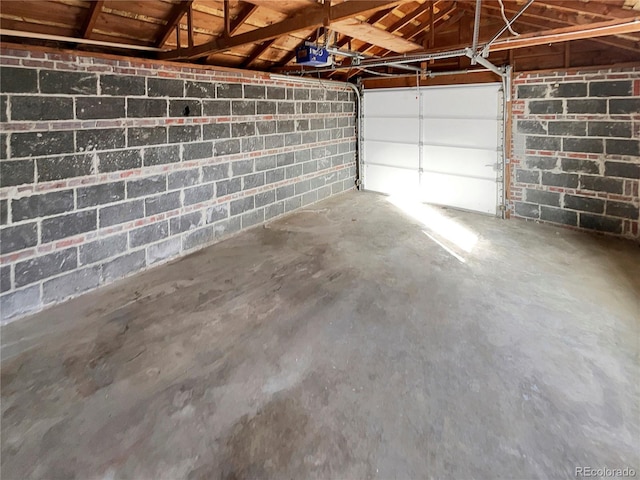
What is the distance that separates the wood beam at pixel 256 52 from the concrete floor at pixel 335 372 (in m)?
2.75

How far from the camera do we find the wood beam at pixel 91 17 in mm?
3280

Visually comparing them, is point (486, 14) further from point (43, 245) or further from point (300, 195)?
point (43, 245)

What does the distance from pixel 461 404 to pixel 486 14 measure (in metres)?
5.51

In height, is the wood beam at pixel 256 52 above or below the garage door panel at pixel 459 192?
above

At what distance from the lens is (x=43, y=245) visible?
3514mm

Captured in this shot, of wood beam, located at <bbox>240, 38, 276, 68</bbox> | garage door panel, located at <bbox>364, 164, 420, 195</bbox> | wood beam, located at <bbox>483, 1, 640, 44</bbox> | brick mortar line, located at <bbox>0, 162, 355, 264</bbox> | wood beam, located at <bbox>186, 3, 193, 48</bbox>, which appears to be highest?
wood beam, located at <bbox>483, 1, 640, 44</bbox>

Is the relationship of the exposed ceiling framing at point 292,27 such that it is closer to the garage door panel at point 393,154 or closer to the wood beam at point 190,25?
the wood beam at point 190,25

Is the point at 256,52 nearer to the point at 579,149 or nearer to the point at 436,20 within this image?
the point at 436,20

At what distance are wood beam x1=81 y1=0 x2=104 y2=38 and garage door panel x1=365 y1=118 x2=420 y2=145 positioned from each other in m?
5.18

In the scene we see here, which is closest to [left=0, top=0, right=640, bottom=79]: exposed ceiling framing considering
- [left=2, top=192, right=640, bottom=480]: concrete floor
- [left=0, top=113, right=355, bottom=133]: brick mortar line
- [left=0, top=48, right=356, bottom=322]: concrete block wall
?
[left=0, top=48, right=356, bottom=322]: concrete block wall

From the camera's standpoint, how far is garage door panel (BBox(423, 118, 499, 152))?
618 centimetres

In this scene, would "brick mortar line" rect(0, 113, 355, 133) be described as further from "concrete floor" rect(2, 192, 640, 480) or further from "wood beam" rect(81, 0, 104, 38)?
"concrete floor" rect(2, 192, 640, 480)

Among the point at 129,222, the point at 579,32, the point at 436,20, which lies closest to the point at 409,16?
the point at 436,20

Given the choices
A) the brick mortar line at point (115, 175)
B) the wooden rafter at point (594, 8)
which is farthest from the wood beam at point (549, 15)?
the brick mortar line at point (115, 175)
